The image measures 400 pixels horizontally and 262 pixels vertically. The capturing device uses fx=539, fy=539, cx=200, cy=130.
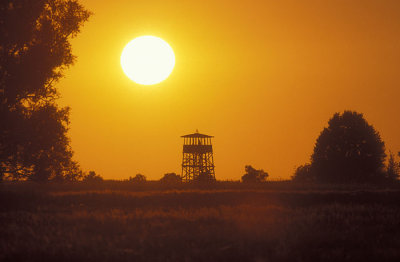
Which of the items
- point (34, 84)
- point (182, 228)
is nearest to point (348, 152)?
point (34, 84)

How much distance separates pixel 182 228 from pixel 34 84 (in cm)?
1616

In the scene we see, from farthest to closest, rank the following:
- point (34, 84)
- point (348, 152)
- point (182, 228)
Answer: point (348, 152), point (34, 84), point (182, 228)

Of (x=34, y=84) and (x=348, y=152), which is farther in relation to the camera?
(x=348, y=152)

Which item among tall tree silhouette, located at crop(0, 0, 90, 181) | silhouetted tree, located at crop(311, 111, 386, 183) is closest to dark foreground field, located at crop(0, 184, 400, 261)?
tall tree silhouette, located at crop(0, 0, 90, 181)

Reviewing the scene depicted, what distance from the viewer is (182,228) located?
2102cm

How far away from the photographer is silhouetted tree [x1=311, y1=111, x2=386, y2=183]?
6429 centimetres

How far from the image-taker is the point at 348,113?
69.1 meters

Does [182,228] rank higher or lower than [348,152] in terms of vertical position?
lower

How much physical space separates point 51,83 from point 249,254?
67.3 feet

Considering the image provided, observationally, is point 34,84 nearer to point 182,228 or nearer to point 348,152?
point 182,228

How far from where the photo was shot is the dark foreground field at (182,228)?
17.4 meters

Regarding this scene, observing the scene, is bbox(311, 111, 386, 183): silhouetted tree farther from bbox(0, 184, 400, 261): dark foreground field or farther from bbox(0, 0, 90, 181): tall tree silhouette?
bbox(0, 0, 90, 181): tall tree silhouette

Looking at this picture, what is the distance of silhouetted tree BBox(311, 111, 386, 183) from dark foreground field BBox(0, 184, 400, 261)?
112ft

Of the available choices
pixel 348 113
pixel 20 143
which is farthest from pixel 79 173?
pixel 348 113
